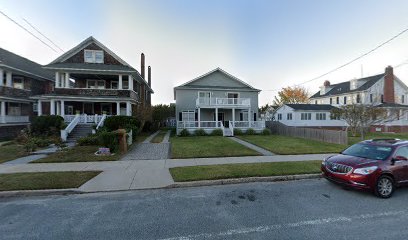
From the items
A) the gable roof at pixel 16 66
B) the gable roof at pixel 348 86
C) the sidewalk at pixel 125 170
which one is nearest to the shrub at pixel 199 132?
the sidewalk at pixel 125 170

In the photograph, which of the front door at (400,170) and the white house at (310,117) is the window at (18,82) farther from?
the white house at (310,117)

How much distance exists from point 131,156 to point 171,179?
15.8ft

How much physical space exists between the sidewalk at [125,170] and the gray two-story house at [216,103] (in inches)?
507

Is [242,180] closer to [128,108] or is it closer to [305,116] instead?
[128,108]

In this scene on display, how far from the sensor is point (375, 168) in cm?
548

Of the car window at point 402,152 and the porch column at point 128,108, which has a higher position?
the porch column at point 128,108

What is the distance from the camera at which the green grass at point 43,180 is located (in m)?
5.85

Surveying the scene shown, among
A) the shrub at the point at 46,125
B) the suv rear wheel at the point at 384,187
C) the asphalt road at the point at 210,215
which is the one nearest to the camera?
the asphalt road at the point at 210,215

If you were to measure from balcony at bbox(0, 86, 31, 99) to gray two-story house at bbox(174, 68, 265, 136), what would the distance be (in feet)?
54.3

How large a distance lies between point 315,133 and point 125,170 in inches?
696

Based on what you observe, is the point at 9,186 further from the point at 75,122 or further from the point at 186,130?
the point at 186,130

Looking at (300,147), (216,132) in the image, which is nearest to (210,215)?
(300,147)

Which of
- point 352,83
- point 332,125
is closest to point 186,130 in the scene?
point 332,125

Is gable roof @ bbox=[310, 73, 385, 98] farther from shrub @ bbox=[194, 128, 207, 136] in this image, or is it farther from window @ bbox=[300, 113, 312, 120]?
shrub @ bbox=[194, 128, 207, 136]
